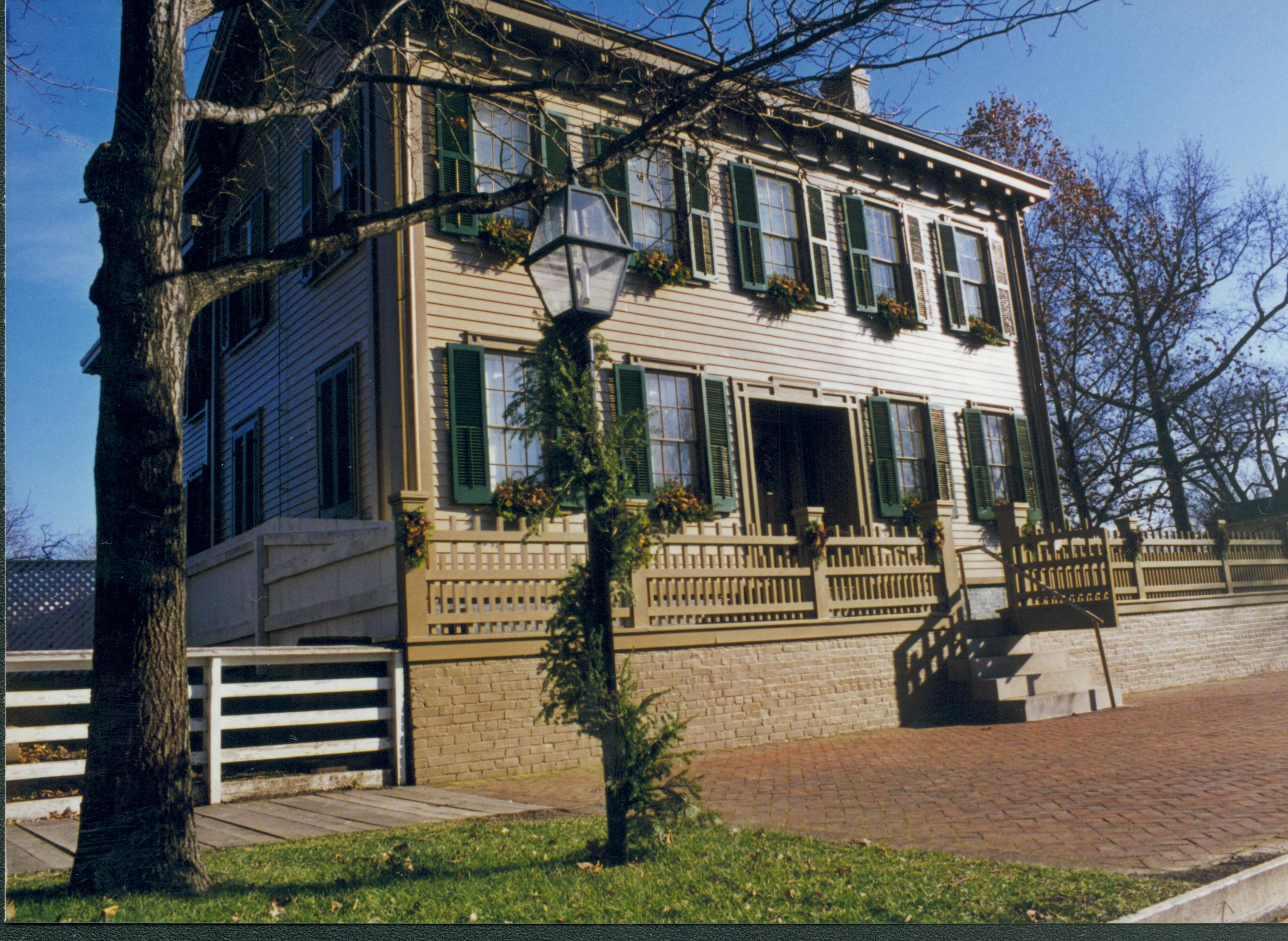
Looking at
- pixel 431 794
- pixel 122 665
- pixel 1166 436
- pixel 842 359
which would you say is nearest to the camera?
pixel 122 665

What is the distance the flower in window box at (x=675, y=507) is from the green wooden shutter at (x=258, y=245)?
619 cm

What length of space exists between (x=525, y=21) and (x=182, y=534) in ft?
28.6

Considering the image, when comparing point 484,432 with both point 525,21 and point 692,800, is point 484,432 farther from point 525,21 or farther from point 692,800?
point 692,800

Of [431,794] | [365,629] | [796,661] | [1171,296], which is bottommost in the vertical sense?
[431,794]

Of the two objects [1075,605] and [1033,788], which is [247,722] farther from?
[1075,605]

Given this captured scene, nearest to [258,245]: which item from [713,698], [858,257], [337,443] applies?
[337,443]

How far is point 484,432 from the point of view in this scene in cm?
1073

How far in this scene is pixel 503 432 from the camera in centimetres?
1098

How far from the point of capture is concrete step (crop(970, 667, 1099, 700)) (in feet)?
36.9

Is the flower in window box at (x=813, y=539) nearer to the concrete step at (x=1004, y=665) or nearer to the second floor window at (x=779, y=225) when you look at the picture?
the concrete step at (x=1004, y=665)

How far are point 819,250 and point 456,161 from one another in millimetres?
6062

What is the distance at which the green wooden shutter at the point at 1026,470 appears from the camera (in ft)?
54.2

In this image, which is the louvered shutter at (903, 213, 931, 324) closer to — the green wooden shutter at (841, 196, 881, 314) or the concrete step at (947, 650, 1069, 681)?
the green wooden shutter at (841, 196, 881, 314)

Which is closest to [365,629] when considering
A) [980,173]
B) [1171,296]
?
[980,173]
